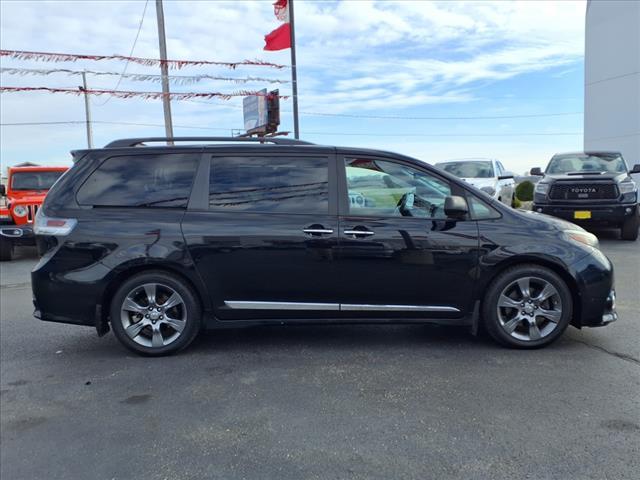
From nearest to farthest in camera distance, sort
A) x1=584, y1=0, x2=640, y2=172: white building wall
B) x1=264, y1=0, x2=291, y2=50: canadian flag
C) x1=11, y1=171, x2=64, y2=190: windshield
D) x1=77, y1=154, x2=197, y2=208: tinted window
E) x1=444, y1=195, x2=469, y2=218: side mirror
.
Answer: x1=444, y1=195, x2=469, y2=218: side mirror
x1=77, y1=154, x2=197, y2=208: tinted window
x1=11, y1=171, x2=64, y2=190: windshield
x1=264, y1=0, x2=291, y2=50: canadian flag
x1=584, y1=0, x2=640, y2=172: white building wall

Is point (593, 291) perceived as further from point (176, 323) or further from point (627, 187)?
point (627, 187)

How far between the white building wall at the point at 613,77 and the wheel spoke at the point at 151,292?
25019 millimetres

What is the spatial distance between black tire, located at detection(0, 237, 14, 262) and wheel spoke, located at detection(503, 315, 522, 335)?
976 centimetres

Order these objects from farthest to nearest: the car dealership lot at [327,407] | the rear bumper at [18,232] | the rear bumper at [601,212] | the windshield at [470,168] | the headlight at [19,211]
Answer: the windshield at [470,168], the headlight at [19,211], the rear bumper at [601,212], the rear bumper at [18,232], the car dealership lot at [327,407]

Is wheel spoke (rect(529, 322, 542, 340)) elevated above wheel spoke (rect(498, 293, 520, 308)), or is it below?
below

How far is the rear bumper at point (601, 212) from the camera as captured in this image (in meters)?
10.5

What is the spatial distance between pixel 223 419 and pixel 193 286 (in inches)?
55.5

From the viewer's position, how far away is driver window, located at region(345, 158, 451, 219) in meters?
4.51

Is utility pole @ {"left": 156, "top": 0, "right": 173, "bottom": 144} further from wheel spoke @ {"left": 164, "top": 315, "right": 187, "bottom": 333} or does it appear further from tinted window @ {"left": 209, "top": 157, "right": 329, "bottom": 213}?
wheel spoke @ {"left": 164, "top": 315, "right": 187, "bottom": 333}

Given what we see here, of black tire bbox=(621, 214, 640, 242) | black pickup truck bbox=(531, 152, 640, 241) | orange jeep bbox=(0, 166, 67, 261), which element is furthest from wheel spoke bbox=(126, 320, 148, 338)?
black tire bbox=(621, 214, 640, 242)

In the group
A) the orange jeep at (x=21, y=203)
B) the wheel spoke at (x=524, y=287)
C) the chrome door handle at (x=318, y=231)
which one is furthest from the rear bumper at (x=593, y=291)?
the orange jeep at (x=21, y=203)

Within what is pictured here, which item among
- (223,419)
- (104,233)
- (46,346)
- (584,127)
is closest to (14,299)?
(46,346)

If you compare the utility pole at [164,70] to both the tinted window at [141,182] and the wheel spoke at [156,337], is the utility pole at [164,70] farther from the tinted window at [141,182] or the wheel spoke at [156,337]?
the wheel spoke at [156,337]

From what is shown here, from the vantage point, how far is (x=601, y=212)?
1054 cm
